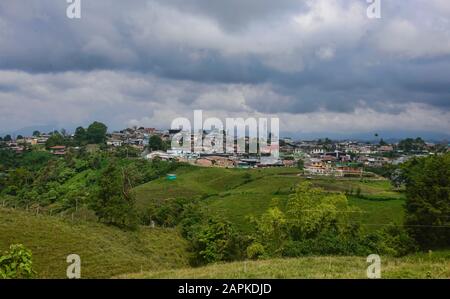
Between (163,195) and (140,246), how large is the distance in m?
40.8

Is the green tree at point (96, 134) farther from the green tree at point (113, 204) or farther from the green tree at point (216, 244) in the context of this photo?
the green tree at point (216, 244)

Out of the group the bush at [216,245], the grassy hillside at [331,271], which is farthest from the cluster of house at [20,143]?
the grassy hillside at [331,271]

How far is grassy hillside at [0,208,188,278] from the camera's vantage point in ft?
84.5

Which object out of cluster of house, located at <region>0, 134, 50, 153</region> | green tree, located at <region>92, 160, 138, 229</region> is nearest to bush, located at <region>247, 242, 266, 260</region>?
green tree, located at <region>92, 160, 138, 229</region>

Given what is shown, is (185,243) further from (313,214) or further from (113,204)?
(313,214)

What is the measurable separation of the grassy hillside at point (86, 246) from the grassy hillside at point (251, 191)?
68.1 ft

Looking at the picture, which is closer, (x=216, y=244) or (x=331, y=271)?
(x=331, y=271)

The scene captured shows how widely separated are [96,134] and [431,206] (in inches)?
5221

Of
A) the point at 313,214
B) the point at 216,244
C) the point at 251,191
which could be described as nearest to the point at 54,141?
the point at 251,191

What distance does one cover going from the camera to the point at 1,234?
2848 centimetres

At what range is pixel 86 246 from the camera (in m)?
29.5

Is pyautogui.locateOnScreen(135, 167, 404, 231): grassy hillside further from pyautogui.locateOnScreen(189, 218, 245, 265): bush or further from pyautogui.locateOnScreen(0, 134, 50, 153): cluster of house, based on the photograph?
pyautogui.locateOnScreen(0, 134, 50, 153): cluster of house

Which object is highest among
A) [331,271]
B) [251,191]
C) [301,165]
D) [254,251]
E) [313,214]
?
[331,271]
